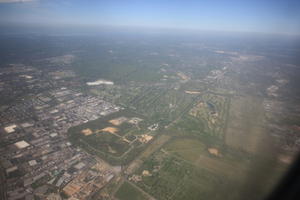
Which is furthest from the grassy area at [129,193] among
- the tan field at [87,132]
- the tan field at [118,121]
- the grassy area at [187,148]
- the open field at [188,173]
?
the tan field at [118,121]

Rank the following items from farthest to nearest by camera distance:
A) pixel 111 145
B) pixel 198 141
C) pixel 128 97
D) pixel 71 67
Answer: pixel 71 67 → pixel 128 97 → pixel 198 141 → pixel 111 145

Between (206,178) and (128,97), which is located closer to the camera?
(206,178)

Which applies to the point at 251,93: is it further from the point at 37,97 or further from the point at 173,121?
the point at 37,97

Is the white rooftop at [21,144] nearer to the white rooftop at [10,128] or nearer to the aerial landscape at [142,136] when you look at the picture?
the aerial landscape at [142,136]

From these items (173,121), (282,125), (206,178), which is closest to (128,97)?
(173,121)

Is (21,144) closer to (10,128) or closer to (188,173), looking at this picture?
(10,128)
